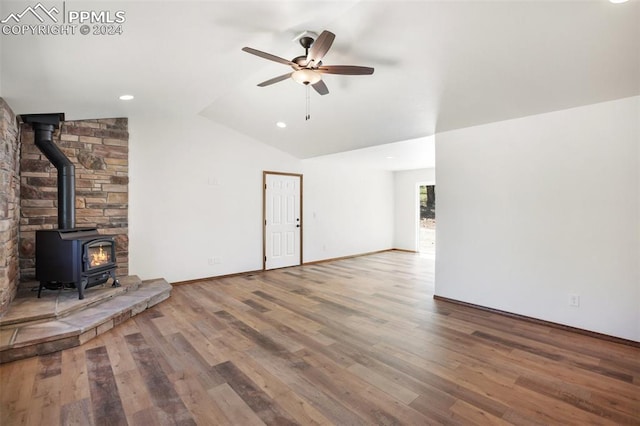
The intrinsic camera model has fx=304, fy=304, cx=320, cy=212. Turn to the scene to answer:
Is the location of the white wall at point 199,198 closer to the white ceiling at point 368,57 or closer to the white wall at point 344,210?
the white wall at point 344,210

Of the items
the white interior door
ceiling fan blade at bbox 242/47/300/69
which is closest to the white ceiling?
ceiling fan blade at bbox 242/47/300/69

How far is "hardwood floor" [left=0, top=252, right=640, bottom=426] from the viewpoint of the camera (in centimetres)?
194

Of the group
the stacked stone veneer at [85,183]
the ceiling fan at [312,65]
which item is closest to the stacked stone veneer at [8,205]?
the stacked stone veneer at [85,183]

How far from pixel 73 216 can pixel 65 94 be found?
1.53 m

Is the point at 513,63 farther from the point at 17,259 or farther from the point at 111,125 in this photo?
the point at 17,259

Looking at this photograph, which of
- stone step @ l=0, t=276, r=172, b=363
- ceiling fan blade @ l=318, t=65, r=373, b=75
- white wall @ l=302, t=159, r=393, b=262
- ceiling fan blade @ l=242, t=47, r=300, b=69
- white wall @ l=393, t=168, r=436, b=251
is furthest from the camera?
white wall @ l=393, t=168, r=436, b=251

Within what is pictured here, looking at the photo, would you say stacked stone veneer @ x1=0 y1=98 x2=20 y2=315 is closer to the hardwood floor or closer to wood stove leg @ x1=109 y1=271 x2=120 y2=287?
wood stove leg @ x1=109 y1=271 x2=120 y2=287

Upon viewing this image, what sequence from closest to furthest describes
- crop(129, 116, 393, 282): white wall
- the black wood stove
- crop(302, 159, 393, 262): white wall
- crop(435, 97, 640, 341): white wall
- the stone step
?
the stone step < crop(435, 97, 640, 341): white wall < the black wood stove < crop(129, 116, 393, 282): white wall < crop(302, 159, 393, 262): white wall

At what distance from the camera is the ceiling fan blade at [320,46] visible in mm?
2067

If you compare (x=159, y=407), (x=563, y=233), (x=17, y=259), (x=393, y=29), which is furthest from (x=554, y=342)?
(x=17, y=259)

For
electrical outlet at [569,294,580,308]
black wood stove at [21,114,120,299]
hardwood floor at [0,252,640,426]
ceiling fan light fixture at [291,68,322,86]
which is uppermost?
ceiling fan light fixture at [291,68,322,86]

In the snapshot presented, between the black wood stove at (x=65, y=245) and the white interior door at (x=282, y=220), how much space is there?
2802 millimetres

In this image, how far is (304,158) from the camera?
661 cm

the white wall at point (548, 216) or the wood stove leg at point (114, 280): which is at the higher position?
the white wall at point (548, 216)
